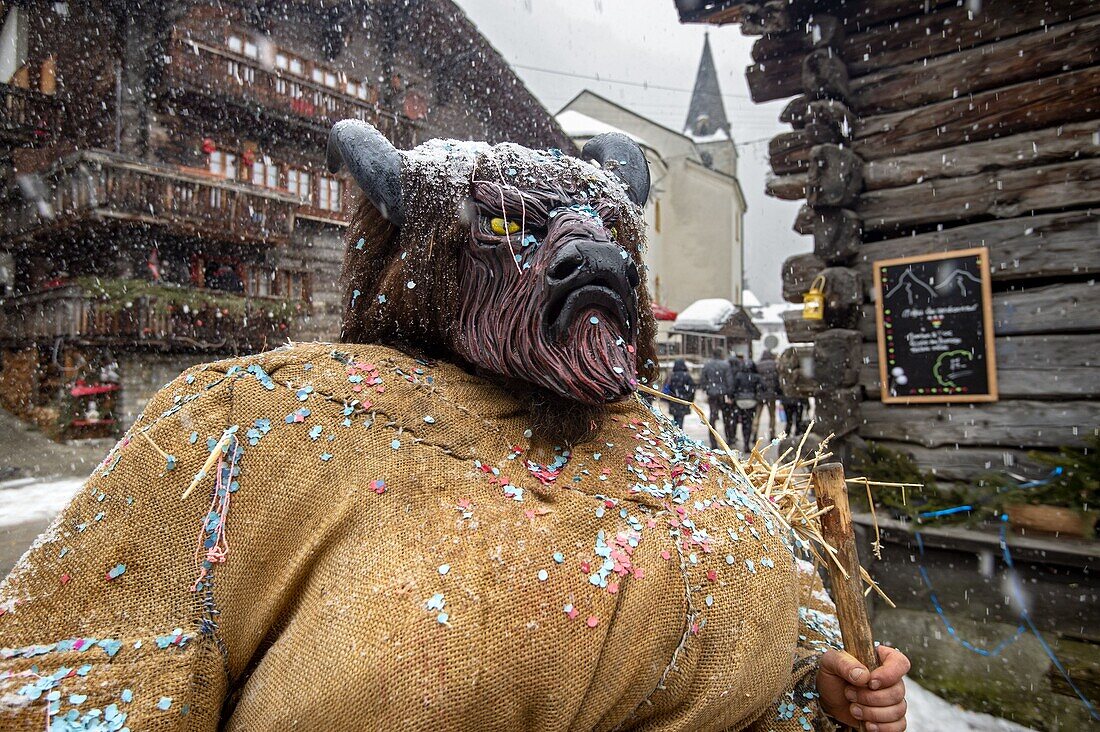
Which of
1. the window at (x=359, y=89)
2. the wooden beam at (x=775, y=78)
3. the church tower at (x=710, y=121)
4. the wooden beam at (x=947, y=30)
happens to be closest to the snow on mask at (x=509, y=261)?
the wooden beam at (x=947, y=30)

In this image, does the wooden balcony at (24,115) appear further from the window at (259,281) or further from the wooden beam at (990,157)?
the wooden beam at (990,157)

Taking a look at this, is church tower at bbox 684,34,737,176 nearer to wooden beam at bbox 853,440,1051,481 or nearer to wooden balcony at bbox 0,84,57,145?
wooden balcony at bbox 0,84,57,145

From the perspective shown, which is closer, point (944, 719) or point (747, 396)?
point (944, 719)

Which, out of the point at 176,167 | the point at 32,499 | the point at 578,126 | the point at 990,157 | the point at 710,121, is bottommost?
the point at 32,499

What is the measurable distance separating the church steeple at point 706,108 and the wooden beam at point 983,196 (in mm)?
39964

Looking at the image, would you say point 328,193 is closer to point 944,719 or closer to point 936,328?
point 936,328

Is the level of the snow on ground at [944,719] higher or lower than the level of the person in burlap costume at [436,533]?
lower

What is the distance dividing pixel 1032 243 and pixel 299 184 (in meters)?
A: 12.9

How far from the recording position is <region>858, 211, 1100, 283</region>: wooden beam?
381cm

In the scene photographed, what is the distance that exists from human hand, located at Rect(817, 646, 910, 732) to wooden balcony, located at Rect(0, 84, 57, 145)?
45.9 feet

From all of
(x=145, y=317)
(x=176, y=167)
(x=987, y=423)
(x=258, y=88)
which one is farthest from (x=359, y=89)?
(x=987, y=423)

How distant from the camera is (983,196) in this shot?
4.14m

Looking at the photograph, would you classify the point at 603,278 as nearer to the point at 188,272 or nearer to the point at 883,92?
the point at 883,92

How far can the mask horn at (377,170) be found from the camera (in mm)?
1272
